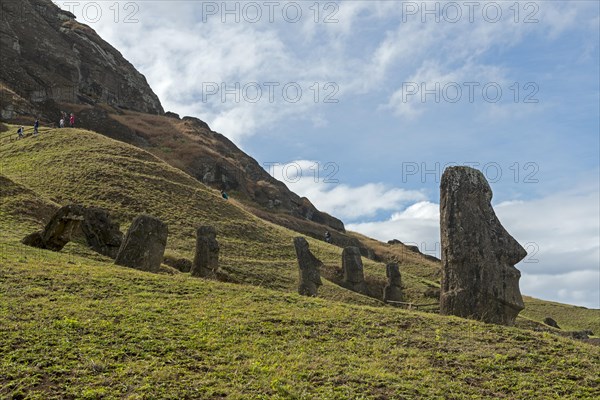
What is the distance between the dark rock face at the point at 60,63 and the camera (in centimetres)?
9962

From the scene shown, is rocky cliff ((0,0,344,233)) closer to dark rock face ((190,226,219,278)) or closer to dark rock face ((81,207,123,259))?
dark rock face ((81,207,123,259))

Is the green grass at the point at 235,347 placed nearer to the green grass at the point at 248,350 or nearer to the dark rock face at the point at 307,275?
the green grass at the point at 248,350

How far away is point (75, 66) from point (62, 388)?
362 ft

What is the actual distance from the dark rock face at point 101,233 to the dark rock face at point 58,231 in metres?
1.60

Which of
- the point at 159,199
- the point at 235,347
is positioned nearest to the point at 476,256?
the point at 235,347

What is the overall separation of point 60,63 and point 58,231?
3523 inches

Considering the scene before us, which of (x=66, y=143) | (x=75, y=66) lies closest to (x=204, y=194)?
(x=66, y=143)

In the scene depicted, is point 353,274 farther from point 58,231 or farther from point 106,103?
point 106,103

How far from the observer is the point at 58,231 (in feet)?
98.3

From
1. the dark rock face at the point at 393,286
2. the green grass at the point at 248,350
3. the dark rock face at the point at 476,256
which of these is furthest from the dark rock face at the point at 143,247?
the dark rock face at the point at 393,286

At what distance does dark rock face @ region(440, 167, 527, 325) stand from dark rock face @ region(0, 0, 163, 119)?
75.4 metres

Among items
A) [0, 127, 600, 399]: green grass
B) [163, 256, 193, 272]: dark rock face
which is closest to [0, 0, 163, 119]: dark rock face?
[163, 256, 193, 272]: dark rock face

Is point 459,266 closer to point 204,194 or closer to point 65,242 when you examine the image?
point 65,242

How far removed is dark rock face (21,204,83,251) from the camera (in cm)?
2956
